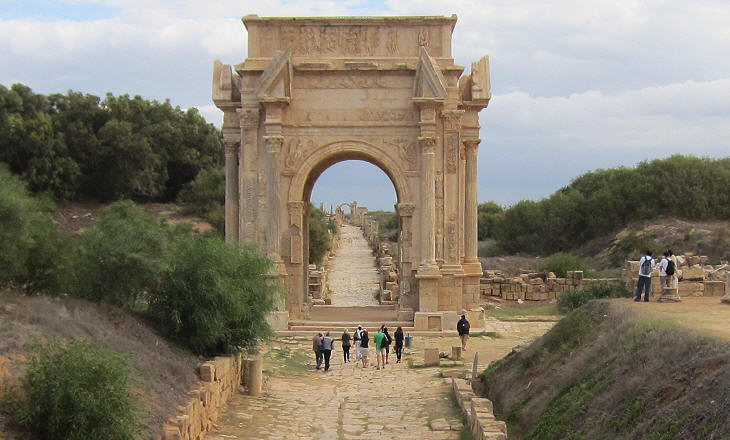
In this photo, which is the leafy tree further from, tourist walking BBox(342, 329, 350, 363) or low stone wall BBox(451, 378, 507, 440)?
low stone wall BBox(451, 378, 507, 440)

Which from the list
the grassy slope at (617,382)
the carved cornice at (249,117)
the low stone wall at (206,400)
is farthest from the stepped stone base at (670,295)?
the carved cornice at (249,117)

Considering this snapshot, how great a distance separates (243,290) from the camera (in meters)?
14.1

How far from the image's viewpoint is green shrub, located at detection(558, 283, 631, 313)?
25672mm

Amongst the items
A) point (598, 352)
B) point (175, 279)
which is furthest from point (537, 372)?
point (175, 279)

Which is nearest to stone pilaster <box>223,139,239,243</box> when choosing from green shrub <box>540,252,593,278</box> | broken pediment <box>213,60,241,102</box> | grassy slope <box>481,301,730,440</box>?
broken pediment <box>213,60,241,102</box>

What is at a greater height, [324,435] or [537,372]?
[537,372]

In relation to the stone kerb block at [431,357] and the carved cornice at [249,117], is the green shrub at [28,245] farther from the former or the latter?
the carved cornice at [249,117]

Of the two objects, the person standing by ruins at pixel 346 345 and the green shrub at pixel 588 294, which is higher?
the green shrub at pixel 588 294

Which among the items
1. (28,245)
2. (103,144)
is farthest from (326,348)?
(103,144)

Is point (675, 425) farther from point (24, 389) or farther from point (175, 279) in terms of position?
point (175, 279)

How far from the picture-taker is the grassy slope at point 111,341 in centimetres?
972

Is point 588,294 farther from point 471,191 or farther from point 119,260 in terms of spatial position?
point 119,260

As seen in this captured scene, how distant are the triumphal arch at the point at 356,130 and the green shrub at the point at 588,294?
539cm

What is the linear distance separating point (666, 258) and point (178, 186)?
112ft
